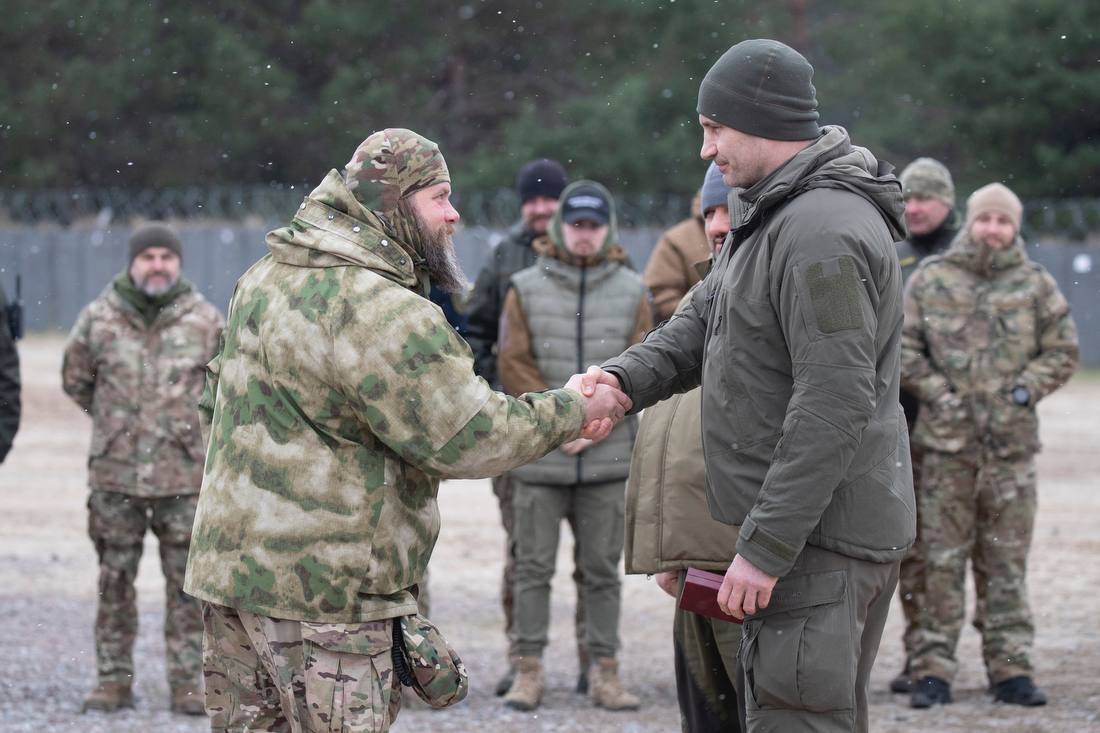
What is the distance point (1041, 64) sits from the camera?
29406 millimetres

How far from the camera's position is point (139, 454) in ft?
23.1

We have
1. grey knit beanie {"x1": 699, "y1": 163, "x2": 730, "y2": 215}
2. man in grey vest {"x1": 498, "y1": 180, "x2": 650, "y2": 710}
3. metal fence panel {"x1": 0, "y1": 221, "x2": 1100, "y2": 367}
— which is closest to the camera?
grey knit beanie {"x1": 699, "y1": 163, "x2": 730, "y2": 215}

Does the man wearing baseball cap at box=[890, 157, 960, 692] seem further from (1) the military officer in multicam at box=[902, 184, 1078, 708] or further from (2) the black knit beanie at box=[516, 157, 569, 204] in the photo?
(2) the black knit beanie at box=[516, 157, 569, 204]

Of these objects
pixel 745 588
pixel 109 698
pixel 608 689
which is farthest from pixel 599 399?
pixel 109 698

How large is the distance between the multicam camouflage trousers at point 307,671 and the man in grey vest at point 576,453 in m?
3.24

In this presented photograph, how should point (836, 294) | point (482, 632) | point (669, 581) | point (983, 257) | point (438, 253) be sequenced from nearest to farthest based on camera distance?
1. point (836, 294)
2. point (438, 253)
3. point (669, 581)
4. point (983, 257)
5. point (482, 632)

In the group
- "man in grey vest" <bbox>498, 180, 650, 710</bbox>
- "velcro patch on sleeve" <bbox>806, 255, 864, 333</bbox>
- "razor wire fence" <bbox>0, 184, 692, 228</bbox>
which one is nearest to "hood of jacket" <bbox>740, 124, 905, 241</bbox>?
"velcro patch on sleeve" <bbox>806, 255, 864, 333</bbox>

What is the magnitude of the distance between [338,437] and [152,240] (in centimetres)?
372

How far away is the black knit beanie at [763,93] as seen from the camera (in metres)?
3.90

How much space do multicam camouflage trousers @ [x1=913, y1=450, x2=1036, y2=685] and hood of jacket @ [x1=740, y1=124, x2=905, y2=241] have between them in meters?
3.41

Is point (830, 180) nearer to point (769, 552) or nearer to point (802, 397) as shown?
point (802, 397)

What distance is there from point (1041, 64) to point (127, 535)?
2583 cm

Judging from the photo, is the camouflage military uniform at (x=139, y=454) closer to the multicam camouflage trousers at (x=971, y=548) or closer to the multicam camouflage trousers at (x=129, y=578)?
the multicam camouflage trousers at (x=129, y=578)

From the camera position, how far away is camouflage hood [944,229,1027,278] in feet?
23.6
